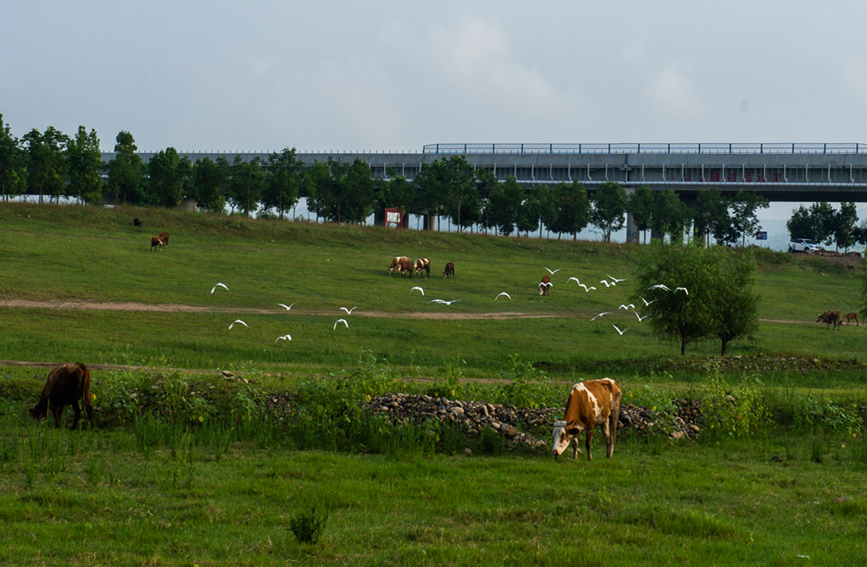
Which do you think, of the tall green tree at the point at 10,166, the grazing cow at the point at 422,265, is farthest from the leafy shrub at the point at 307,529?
the tall green tree at the point at 10,166

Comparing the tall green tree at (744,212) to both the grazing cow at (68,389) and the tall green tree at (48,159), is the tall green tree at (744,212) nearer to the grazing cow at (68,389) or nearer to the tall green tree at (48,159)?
the tall green tree at (48,159)

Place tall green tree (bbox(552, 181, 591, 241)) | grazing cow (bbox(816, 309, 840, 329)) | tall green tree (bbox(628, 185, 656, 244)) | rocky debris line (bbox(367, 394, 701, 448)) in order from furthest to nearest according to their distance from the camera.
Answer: tall green tree (bbox(628, 185, 656, 244)) → tall green tree (bbox(552, 181, 591, 241)) → grazing cow (bbox(816, 309, 840, 329)) → rocky debris line (bbox(367, 394, 701, 448))

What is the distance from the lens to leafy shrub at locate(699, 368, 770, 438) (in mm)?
17578

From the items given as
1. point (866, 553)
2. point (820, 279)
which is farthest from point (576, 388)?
point (820, 279)

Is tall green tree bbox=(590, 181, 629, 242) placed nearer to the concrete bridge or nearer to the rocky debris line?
the concrete bridge

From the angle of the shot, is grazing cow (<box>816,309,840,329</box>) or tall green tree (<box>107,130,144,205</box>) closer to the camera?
grazing cow (<box>816,309,840,329</box>)

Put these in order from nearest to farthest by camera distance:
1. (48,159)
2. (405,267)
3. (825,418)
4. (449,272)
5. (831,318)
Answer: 1. (825,418)
2. (831,318)
3. (405,267)
4. (449,272)
5. (48,159)

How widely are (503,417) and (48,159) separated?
259 ft

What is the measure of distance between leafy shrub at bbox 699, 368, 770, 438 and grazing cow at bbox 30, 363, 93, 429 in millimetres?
12791

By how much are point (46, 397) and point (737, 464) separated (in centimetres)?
1318

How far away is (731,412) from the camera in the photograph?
58.4ft

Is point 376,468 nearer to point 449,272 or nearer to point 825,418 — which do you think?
point 825,418

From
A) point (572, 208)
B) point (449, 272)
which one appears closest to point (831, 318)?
point (449, 272)

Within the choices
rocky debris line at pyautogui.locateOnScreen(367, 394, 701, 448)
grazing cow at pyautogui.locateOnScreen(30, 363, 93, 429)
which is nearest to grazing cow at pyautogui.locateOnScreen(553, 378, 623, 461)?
rocky debris line at pyautogui.locateOnScreen(367, 394, 701, 448)
